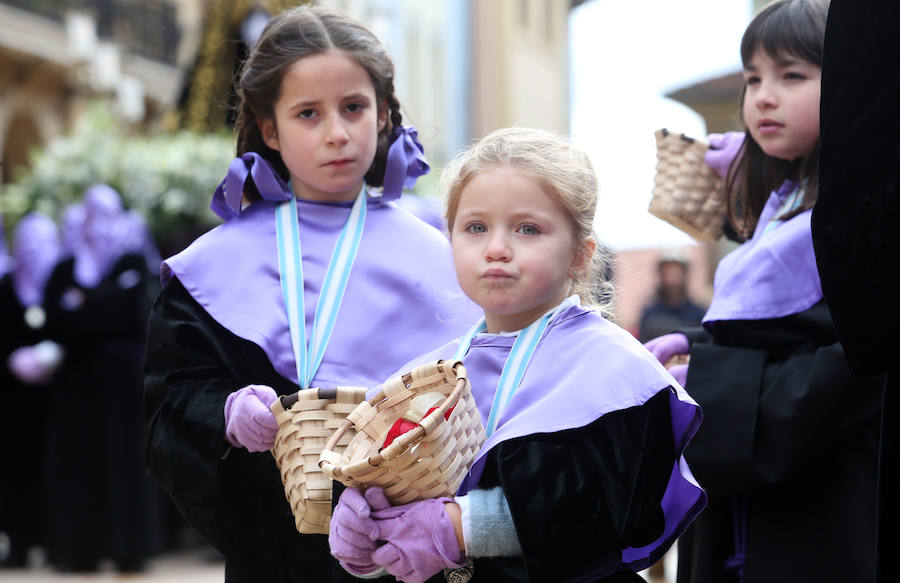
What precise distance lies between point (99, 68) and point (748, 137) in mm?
17355

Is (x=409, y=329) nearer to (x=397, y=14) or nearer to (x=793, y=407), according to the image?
(x=793, y=407)

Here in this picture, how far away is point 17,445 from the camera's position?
9.64 meters

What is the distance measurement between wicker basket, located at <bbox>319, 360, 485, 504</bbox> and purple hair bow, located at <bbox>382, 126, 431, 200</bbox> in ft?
3.00

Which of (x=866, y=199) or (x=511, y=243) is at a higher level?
(x=866, y=199)

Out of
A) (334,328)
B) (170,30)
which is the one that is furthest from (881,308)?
(170,30)

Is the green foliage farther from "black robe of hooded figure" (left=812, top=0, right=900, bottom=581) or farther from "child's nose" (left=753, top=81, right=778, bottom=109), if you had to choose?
"black robe of hooded figure" (left=812, top=0, right=900, bottom=581)

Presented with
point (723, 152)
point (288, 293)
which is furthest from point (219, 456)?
point (723, 152)

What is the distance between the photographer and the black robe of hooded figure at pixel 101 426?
28.3ft

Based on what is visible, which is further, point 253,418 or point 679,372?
point 679,372

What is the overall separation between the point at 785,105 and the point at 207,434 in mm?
1545

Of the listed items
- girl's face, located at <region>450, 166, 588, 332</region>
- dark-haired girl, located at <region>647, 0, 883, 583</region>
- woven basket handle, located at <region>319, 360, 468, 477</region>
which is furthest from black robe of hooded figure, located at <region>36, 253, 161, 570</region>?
woven basket handle, located at <region>319, 360, 468, 477</region>

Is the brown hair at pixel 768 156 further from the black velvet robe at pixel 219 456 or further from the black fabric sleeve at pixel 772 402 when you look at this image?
the black velvet robe at pixel 219 456

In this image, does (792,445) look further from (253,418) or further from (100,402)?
(100,402)

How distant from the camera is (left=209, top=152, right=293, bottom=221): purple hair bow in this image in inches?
113
